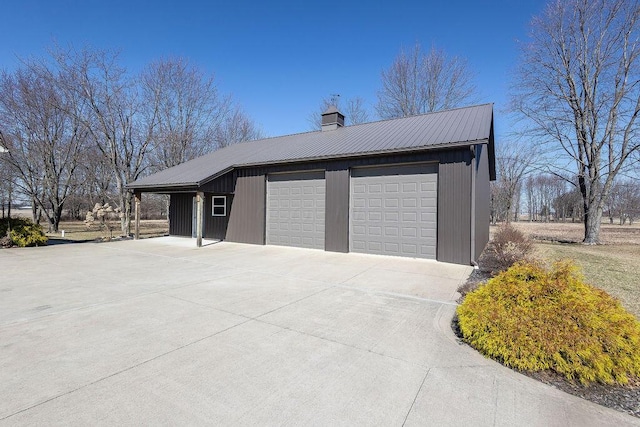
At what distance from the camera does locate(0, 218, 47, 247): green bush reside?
1131 centimetres

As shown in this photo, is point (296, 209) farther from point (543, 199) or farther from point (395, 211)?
point (543, 199)

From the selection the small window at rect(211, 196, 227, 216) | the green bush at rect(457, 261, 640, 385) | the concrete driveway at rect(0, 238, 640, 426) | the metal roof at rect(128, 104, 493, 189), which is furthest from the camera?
the small window at rect(211, 196, 227, 216)

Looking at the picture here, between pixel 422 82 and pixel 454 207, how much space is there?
19114 millimetres

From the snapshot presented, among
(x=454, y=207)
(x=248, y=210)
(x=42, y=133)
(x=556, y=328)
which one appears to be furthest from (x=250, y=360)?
(x=42, y=133)

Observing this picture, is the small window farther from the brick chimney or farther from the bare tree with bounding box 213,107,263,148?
the bare tree with bounding box 213,107,263,148

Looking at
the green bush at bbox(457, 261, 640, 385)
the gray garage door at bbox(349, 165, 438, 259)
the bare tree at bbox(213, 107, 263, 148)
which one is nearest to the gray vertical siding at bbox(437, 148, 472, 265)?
the gray garage door at bbox(349, 165, 438, 259)

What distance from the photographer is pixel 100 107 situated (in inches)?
683

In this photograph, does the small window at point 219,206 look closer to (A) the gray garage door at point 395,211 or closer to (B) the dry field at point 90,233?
(B) the dry field at point 90,233

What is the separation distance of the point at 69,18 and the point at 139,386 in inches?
672

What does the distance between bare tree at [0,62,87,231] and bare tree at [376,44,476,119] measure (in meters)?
21.7

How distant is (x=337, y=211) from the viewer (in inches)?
417

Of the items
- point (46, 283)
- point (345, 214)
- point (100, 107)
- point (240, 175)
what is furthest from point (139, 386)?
point (100, 107)

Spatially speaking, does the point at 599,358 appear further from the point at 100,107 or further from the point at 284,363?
the point at 100,107

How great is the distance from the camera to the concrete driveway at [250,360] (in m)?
2.25
